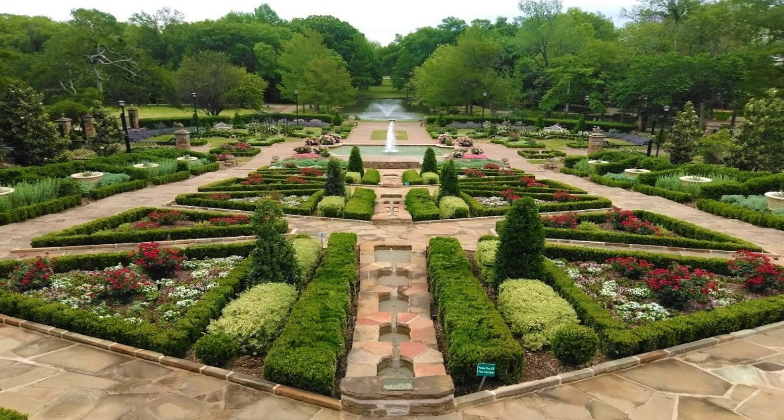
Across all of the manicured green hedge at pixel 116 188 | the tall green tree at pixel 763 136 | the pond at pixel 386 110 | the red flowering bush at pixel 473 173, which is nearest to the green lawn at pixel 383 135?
the pond at pixel 386 110

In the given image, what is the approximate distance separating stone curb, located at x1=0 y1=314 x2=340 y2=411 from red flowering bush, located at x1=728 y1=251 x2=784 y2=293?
8.56 meters

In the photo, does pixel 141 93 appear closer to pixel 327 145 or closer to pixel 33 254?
pixel 327 145

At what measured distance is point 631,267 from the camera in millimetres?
9898

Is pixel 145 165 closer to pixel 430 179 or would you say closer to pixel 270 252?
Answer: pixel 430 179

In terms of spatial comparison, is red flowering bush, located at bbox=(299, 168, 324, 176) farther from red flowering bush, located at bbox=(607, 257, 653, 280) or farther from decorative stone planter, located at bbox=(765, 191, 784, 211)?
decorative stone planter, located at bbox=(765, 191, 784, 211)

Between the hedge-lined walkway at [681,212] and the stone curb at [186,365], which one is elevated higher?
the hedge-lined walkway at [681,212]

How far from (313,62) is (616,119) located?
32.9 metres

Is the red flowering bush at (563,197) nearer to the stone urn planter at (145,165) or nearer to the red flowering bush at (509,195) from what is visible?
the red flowering bush at (509,195)

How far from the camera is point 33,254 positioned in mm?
11727

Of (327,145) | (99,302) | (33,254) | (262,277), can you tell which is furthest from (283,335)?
(327,145)

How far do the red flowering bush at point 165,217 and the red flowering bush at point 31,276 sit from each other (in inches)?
167

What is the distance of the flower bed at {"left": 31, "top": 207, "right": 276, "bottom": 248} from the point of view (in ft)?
39.9

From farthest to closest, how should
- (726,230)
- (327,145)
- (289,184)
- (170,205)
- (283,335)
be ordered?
(327,145) < (289,184) < (170,205) < (726,230) < (283,335)

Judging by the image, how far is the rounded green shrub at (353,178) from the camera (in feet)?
67.6
